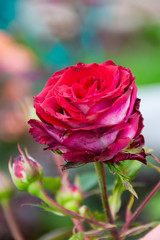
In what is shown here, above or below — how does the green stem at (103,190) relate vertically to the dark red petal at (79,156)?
below

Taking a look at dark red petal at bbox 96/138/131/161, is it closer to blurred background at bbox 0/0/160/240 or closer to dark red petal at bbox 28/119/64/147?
dark red petal at bbox 28/119/64/147

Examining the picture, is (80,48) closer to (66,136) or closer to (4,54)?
(4,54)

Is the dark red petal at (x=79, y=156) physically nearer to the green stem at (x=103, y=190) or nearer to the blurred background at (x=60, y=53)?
the green stem at (x=103, y=190)

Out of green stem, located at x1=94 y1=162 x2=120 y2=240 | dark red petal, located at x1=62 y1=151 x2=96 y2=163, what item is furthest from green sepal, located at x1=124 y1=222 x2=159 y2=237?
dark red petal, located at x1=62 y1=151 x2=96 y2=163

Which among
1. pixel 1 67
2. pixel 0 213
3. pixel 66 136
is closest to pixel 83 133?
pixel 66 136

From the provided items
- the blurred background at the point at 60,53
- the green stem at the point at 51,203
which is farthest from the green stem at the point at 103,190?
the blurred background at the point at 60,53

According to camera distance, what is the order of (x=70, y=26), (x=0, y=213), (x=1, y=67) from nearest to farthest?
1. (x=0, y=213)
2. (x=1, y=67)
3. (x=70, y=26)
